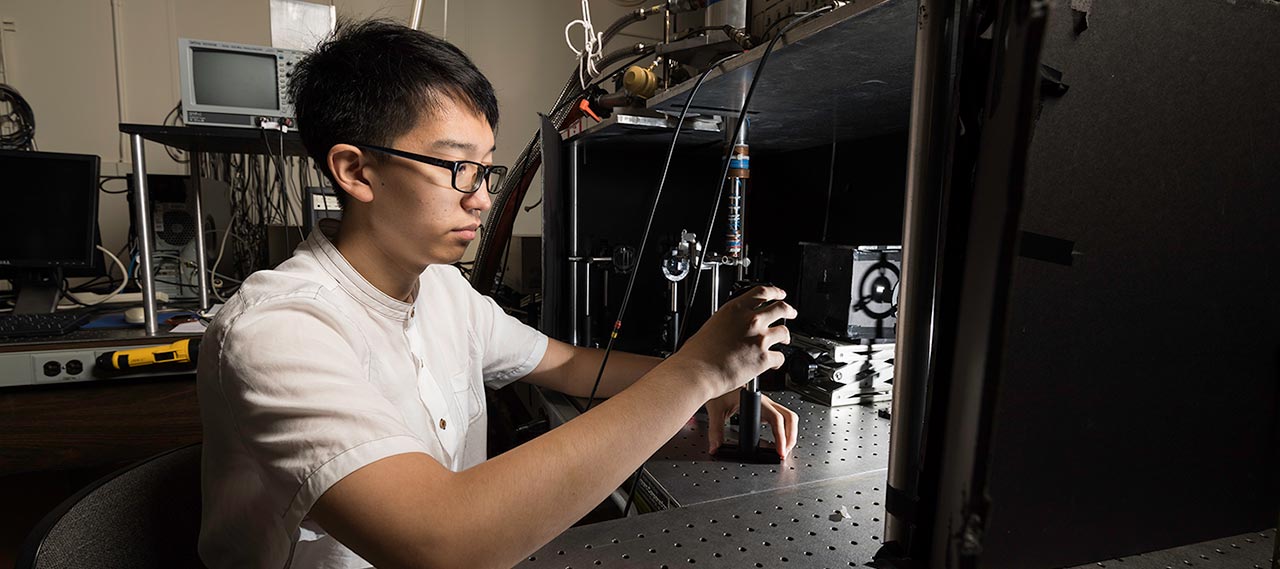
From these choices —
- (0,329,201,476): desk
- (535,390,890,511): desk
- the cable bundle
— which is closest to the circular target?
(535,390,890,511): desk

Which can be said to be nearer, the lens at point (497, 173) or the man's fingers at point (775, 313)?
the man's fingers at point (775, 313)

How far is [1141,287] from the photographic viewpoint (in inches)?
11.8

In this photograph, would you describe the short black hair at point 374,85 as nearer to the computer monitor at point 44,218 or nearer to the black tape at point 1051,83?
the black tape at point 1051,83

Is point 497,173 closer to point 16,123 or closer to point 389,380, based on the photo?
point 389,380

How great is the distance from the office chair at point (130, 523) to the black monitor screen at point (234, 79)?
1.31m

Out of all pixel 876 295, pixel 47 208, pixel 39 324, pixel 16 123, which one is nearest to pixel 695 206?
pixel 876 295

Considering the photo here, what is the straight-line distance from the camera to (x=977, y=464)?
277 millimetres

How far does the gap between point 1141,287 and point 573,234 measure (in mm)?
1073

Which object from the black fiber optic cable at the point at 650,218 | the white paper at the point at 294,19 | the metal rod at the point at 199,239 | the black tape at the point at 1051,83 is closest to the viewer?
the black tape at the point at 1051,83

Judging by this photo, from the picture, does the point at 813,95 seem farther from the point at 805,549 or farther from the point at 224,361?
the point at 224,361

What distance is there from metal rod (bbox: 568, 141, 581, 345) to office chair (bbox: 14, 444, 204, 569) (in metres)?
0.69

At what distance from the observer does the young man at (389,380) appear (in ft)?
→ 1.73

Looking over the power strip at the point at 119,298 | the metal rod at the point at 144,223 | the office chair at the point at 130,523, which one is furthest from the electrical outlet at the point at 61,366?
the office chair at the point at 130,523

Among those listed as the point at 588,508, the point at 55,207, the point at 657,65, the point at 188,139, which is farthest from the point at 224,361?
the point at 55,207
